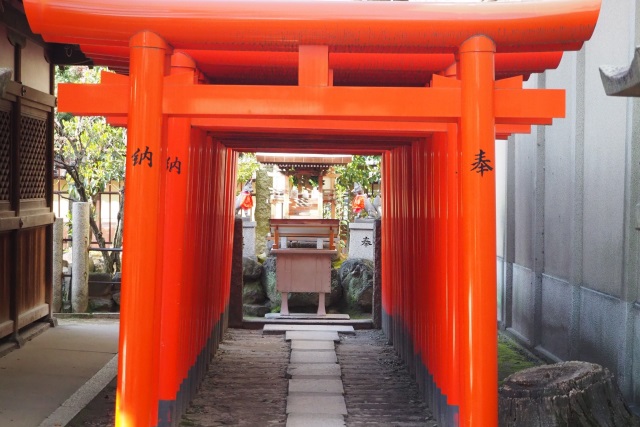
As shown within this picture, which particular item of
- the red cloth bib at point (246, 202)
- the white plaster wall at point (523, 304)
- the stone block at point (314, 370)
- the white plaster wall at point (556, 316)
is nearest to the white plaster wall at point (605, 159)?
the white plaster wall at point (556, 316)

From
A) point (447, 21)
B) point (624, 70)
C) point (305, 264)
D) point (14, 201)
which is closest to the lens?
point (624, 70)

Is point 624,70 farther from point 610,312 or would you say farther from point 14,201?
point 14,201

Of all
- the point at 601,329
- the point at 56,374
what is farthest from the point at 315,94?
the point at 56,374

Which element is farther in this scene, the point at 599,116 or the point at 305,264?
the point at 305,264

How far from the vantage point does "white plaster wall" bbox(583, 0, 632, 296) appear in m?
7.40

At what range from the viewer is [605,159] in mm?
7812

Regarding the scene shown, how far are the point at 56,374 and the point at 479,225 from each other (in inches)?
217

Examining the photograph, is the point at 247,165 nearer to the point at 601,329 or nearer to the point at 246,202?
the point at 246,202

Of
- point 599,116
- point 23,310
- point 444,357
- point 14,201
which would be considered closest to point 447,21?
point 444,357

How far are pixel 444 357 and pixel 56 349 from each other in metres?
5.67

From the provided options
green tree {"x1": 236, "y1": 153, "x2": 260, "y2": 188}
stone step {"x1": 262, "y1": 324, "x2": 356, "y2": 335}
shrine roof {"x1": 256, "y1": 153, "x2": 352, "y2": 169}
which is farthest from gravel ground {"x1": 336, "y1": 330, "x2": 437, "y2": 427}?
green tree {"x1": 236, "y1": 153, "x2": 260, "y2": 188}

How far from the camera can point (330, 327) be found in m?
12.2

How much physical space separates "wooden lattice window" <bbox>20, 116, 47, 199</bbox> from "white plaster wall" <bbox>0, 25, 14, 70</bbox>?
3.07 ft

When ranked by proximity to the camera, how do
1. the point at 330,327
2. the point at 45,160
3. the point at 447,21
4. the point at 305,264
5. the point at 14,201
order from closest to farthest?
the point at 447,21, the point at 14,201, the point at 45,160, the point at 330,327, the point at 305,264
